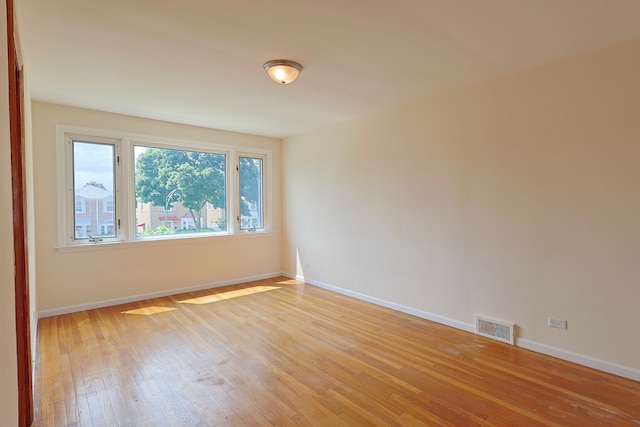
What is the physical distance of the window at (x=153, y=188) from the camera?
13.7 ft

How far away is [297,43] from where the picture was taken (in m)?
2.51

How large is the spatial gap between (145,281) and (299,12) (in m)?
4.16

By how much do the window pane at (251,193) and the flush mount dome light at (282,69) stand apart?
3011 mm

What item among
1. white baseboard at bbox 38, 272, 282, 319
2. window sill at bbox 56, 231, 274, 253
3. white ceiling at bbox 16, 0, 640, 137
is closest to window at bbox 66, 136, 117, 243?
window sill at bbox 56, 231, 274, 253

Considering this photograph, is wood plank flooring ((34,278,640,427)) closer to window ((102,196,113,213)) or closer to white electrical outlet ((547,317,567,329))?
white electrical outlet ((547,317,567,329))

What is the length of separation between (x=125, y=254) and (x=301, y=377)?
3237 millimetres

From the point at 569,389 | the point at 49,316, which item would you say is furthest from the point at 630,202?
the point at 49,316

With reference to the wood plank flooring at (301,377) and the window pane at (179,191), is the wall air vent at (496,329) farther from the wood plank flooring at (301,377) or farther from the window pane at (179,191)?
the window pane at (179,191)

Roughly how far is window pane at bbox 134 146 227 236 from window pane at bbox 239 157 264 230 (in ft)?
1.08

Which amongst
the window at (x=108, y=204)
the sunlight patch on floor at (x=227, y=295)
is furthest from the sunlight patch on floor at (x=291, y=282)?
the window at (x=108, y=204)

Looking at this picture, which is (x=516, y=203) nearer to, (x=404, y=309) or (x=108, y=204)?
(x=404, y=309)

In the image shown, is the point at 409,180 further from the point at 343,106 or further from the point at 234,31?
the point at 234,31

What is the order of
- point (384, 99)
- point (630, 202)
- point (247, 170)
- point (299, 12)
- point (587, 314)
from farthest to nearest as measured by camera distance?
point (247, 170)
point (384, 99)
point (587, 314)
point (630, 202)
point (299, 12)

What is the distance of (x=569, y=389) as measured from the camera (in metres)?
2.44
